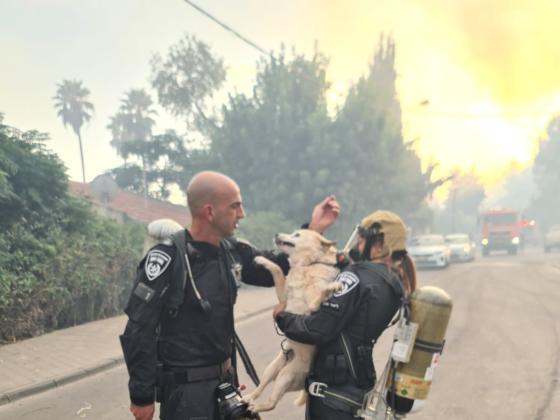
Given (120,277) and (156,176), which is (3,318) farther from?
(156,176)

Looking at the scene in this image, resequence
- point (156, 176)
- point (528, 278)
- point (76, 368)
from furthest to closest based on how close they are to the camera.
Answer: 1. point (156, 176)
2. point (528, 278)
3. point (76, 368)

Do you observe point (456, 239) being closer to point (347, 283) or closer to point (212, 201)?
point (347, 283)

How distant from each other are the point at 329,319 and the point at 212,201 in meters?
0.81

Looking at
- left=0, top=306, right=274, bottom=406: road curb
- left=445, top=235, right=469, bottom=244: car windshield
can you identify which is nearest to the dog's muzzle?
left=0, top=306, right=274, bottom=406: road curb

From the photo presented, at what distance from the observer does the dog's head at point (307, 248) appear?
2754 millimetres

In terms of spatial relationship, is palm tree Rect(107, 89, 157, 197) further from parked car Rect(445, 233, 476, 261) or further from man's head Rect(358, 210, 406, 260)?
man's head Rect(358, 210, 406, 260)

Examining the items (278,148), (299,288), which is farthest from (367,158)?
(299,288)

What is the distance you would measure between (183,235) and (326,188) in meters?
20.9

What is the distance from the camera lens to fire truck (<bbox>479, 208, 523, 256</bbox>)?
31.6 metres

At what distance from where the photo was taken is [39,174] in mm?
10570

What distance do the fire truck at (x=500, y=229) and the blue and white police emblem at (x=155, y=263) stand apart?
32889mm

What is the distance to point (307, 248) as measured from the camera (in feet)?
9.05

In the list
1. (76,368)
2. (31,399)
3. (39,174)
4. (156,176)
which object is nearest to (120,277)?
(39,174)

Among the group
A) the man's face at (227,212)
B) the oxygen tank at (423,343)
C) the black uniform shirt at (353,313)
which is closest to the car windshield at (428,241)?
the oxygen tank at (423,343)
